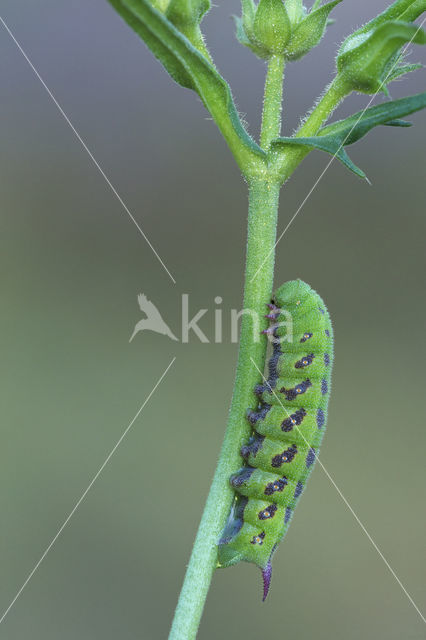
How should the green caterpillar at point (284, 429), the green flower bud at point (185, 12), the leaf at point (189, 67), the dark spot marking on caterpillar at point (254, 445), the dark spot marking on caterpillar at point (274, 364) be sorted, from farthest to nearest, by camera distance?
the dark spot marking on caterpillar at point (274, 364)
the green caterpillar at point (284, 429)
the dark spot marking on caterpillar at point (254, 445)
the green flower bud at point (185, 12)
the leaf at point (189, 67)

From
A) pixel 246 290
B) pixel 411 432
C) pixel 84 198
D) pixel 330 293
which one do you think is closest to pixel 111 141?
pixel 84 198

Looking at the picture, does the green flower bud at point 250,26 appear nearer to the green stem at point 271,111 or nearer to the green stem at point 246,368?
the green stem at point 271,111

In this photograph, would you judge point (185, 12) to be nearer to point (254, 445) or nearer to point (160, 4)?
point (160, 4)

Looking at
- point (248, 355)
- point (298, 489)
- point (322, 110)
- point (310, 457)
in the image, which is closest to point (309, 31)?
point (322, 110)

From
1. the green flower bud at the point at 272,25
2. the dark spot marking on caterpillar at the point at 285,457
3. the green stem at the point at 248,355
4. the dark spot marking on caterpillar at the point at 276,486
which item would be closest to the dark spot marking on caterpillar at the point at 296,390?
the dark spot marking on caterpillar at the point at 285,457

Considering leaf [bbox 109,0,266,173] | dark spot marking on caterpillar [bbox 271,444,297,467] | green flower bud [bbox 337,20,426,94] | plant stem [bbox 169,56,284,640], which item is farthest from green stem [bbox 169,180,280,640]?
dark spot marking on caterpillar [bbox 271,444,297,467]

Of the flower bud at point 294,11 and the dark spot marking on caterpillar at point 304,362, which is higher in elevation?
the flower bud at point 294,11

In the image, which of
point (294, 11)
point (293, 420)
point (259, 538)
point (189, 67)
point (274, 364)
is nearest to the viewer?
point (189, 67)
